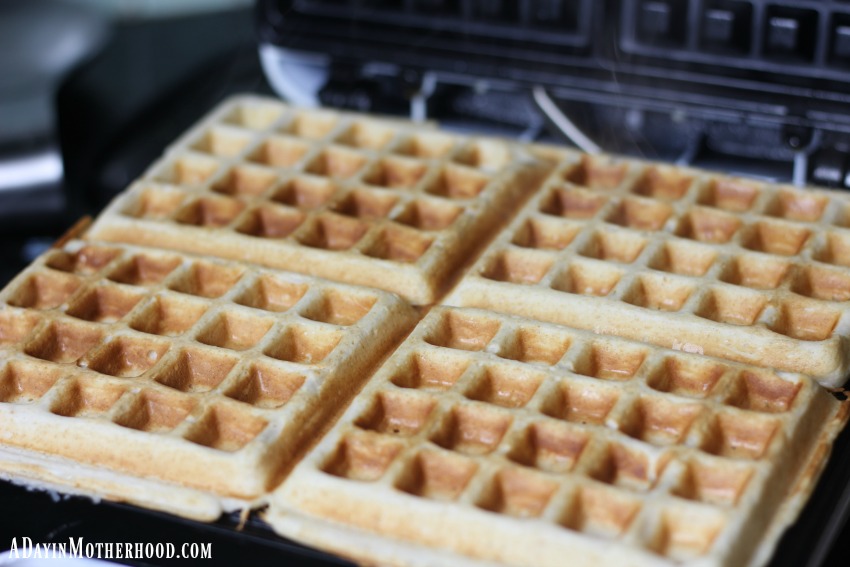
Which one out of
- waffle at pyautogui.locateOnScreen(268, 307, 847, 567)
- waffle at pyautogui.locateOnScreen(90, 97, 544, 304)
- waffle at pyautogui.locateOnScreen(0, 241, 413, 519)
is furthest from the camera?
waffle at pyautogui.locateOnScreen(90, 97, 544, 304)

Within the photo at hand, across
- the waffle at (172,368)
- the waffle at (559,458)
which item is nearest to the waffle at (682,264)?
the waffle at (559,458)

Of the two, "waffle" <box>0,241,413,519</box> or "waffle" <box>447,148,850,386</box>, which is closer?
"waffle" <box>0,241,413,519</box>

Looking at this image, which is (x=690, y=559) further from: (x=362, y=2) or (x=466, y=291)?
(x=362, y=2)

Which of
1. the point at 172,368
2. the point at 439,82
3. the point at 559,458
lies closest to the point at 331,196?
the point at 439,82

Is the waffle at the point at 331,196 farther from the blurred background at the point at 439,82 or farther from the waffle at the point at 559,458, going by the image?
the waffle at the point at 559,458

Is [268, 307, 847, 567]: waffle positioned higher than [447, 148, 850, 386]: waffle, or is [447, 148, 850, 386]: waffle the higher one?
[447, 148, 850, 386]: waffle

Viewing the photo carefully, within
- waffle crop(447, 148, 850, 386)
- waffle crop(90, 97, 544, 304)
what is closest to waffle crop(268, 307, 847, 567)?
waffle crop(447, 148, 850, 386)

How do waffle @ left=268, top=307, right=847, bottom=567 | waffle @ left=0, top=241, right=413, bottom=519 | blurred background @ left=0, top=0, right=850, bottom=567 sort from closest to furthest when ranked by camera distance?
waffle @ left=268, top=307, right=847, bottom=567 < waffle @ left=0, top=241, right=413, bottom=519 < blurred background @ left=0, top=0, right=850, bottom=567

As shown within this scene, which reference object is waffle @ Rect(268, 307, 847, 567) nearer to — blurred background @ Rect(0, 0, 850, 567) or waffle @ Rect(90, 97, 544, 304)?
blurred background @ Rect(0, 0, 850, 567)
